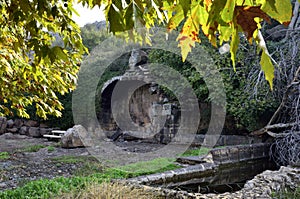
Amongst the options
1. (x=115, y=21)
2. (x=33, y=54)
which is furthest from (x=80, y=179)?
(x=115, y=21)

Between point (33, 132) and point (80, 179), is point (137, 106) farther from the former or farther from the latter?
point (80, 179)

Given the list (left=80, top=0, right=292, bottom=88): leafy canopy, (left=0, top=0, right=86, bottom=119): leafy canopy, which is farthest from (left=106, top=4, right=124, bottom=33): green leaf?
(left=0, top=0, right=86, bottom=119): leafy canopy

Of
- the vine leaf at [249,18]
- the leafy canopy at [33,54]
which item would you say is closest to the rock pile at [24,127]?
the leafy canopy at [33,54]

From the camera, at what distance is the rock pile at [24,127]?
11141 mm

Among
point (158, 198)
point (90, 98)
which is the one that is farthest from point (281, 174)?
point (90, 98)

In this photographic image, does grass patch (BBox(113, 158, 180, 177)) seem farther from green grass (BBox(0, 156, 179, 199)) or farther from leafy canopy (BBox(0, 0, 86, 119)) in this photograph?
leafy canopy (BBox(0, 0, 86, 119))

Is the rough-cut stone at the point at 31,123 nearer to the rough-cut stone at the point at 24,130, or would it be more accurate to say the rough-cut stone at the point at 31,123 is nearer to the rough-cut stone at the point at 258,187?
the rough-cut stone at the point at 24,130

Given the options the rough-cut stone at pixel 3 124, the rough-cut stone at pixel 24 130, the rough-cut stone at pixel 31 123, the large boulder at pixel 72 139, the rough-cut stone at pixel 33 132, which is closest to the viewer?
the large boulder at pixel 72 139

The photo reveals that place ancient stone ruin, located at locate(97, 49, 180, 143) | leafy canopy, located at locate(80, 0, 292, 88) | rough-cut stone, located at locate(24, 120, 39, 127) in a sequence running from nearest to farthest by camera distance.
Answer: leafy canopy, located at locate(80, 0, 292, 88)
ancient stone ruin, located at locate(97, 49, 180, 143)
rough-cut stone, located at locate(24, 120, 39, 127)

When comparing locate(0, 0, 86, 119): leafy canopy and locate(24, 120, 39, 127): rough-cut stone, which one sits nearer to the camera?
locate(0, 0, 86, 119): leafy canopy

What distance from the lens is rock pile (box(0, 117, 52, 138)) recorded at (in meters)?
11.1

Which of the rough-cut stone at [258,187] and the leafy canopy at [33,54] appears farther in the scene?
the rough-cut stone at [258,187]

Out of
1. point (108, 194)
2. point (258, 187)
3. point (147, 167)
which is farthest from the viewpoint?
point (147, 167)

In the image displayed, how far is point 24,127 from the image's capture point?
11.4m
